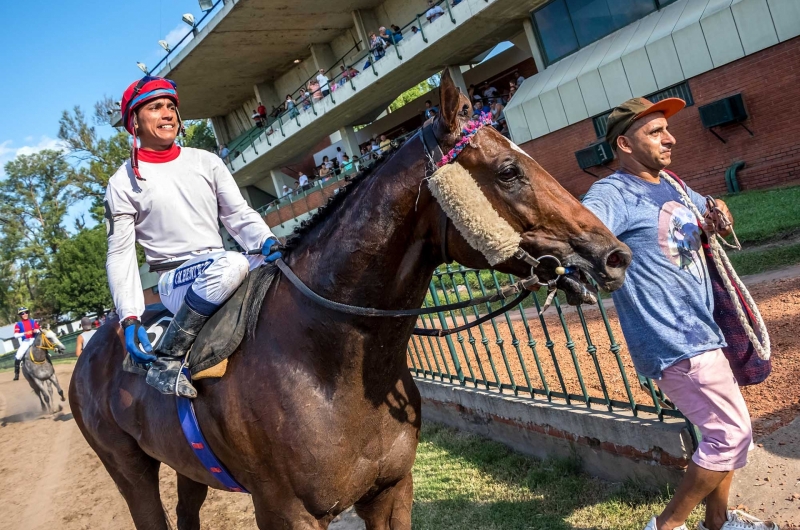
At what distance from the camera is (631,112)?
3.01 m

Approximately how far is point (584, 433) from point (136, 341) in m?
2.95

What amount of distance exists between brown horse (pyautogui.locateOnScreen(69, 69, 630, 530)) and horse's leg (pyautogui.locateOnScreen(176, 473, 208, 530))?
1.57 meters

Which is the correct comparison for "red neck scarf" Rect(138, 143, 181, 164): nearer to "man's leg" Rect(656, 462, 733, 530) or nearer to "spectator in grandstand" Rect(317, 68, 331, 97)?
"man's leg" Rect(656, 462, 733, 530)

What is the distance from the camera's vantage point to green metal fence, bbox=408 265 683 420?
4117 mm

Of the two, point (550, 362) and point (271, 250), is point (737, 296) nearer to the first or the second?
point (271, 250)

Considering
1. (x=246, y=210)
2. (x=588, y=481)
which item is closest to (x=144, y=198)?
(x=246, y=210)

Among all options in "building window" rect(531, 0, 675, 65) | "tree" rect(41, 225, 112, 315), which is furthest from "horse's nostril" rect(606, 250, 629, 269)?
"tree" rect(41, 225, 112, 315)

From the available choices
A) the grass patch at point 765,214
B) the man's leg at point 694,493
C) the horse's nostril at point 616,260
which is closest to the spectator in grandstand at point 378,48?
the grass patch at point 765,214

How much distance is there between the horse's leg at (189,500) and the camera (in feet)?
14.1

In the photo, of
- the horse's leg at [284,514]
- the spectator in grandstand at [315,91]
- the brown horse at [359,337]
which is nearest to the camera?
the brown horse at [359,337]

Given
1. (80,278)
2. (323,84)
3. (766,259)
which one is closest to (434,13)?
(323,84)

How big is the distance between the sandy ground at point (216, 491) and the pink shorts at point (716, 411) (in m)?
1.24

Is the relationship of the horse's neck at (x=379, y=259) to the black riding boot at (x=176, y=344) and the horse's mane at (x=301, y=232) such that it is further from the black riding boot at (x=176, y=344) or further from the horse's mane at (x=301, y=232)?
the black riding boot at (x=176, y=344)

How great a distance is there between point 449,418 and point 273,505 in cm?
356
